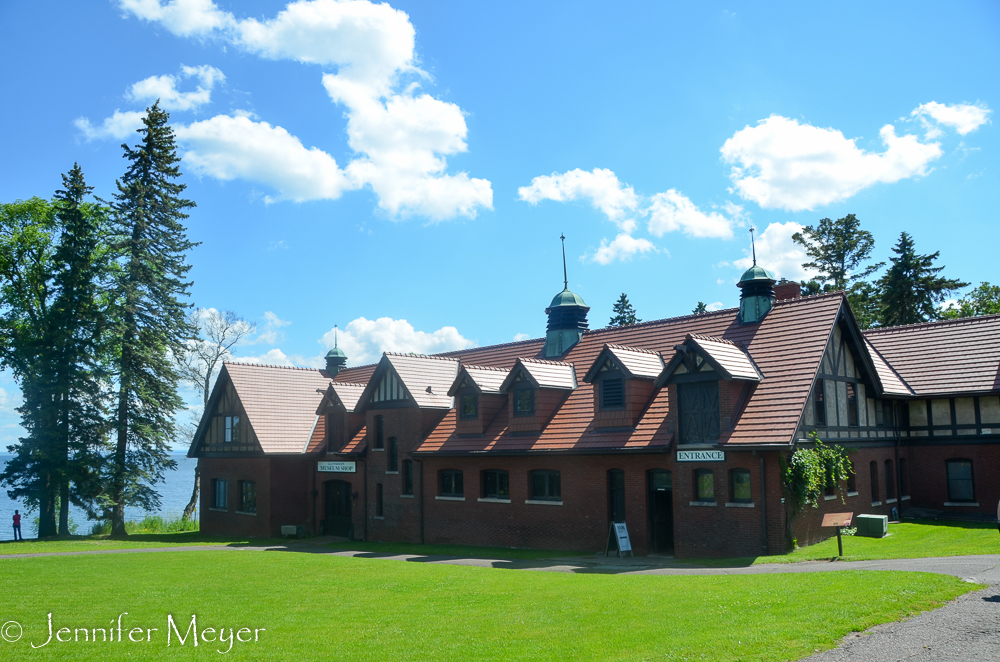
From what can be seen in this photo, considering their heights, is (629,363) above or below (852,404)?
above

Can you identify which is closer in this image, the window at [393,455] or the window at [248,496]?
the window at [393,455]

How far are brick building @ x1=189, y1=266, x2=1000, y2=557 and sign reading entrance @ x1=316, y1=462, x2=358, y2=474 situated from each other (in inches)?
3.4

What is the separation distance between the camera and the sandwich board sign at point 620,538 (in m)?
22.2

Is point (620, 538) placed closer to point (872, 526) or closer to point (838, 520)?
point (838, 520)

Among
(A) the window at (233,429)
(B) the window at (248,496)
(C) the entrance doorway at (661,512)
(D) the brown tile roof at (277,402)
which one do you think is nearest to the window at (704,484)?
(C) the entrance doorway at (661,512)

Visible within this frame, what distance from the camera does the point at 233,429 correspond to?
121 feet

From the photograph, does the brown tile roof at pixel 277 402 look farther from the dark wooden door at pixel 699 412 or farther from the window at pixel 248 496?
the dark wooden door at pixel 699 412

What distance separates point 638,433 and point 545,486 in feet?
13.6

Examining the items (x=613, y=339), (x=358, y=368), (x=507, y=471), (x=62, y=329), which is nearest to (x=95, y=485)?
(x=62, y=329)

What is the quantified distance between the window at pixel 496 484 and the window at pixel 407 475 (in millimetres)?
4209

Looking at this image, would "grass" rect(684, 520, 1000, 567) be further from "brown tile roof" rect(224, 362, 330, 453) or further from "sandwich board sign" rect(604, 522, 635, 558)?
"brown tile roof" rect(224, 362, 330, 453)

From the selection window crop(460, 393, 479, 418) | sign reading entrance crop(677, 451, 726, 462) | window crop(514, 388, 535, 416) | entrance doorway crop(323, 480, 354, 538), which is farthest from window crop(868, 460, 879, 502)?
entrance doorway crop(323, 480, 354, 538)

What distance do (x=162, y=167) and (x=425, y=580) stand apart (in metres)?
30.6

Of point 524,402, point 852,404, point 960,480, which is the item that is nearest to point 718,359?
point 852,404
